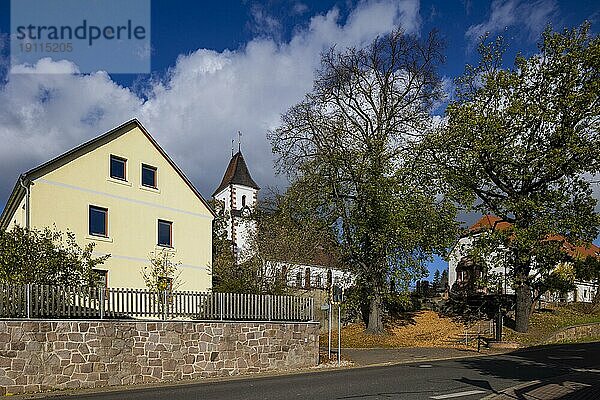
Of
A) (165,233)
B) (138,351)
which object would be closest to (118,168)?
(165,233)

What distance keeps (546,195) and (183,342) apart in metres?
19.2

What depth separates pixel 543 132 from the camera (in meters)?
30.7

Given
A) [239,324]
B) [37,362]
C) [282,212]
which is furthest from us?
[282,212]

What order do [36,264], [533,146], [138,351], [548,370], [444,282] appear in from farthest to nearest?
[444,282]
[533,146]
[548,370]
[36,264]
[138,351]

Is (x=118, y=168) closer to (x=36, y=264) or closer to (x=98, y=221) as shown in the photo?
(x=98, y=221)

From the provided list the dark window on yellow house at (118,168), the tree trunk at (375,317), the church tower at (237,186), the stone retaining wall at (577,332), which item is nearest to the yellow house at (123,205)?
the dark window on yellow house at (118,168)

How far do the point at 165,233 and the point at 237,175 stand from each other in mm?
52938

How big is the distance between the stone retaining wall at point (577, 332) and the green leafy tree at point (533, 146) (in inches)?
121

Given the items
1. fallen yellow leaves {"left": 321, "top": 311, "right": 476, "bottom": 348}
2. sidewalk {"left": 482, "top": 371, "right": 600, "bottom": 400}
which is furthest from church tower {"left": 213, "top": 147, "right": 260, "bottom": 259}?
sidewalk {"left": 482, "top": 371, "right": 600, "bottom": 400}

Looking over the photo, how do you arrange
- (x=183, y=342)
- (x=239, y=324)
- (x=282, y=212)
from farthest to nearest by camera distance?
(x=282, y=212) → (x=239, y=324) → (x=183, y=342)

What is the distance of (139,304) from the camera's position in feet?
59.1

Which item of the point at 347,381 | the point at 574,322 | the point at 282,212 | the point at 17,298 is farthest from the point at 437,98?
the point at 17,298

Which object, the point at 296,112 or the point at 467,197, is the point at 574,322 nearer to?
the point at 467,197

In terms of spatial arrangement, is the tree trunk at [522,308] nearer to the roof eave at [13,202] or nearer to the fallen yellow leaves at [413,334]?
the fallen yellow leaves at [413,334]
